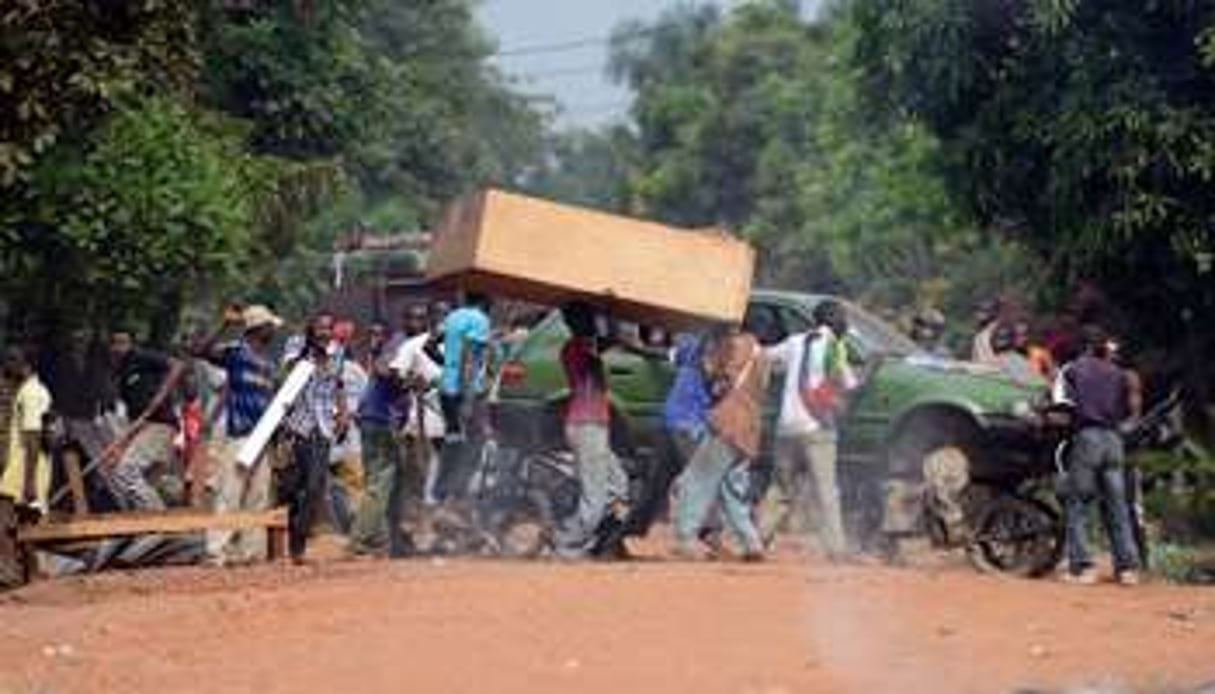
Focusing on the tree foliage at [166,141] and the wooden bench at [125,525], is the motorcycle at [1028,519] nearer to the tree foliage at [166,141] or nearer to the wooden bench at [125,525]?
the wooden bench at [125,525]

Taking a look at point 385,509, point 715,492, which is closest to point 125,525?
point 385,509

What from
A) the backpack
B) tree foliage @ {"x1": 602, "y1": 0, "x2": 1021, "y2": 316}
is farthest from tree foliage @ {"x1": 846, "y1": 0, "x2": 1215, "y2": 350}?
tree foliage @ {"x1": 602, "y1": 0, "x2": 1021, "y2": 316}

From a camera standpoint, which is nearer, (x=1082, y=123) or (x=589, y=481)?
(x=589, y=481)

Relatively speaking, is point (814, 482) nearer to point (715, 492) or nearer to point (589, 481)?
point (715, 492)

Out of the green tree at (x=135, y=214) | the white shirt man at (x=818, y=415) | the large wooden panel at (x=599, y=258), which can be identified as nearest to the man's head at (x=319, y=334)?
the large wooden panel at (x=599, y=258)

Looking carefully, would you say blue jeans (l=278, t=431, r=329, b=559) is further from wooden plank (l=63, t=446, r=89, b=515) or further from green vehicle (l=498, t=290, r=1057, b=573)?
green vehicle (l=498, t=290, r=1057, b=573)

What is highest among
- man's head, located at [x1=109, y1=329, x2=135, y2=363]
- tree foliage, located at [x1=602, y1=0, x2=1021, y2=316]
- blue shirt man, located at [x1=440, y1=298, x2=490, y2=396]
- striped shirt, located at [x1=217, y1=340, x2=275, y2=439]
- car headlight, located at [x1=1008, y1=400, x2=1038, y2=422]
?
tree foliage, located at [x1=602, y1=0, x2=1021, y2=316]

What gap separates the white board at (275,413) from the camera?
1444cm

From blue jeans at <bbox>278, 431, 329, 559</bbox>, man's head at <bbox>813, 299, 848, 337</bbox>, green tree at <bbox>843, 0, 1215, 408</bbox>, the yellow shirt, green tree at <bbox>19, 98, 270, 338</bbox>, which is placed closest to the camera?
the yellow shirt

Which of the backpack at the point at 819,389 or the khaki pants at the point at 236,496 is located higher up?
the backpack at the point at 819,389

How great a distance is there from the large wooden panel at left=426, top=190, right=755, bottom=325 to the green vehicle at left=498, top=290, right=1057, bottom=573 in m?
1.64

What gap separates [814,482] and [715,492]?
0.76 m

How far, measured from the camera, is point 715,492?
14398 mm

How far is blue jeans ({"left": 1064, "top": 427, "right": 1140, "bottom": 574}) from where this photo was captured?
1372 centimetres
